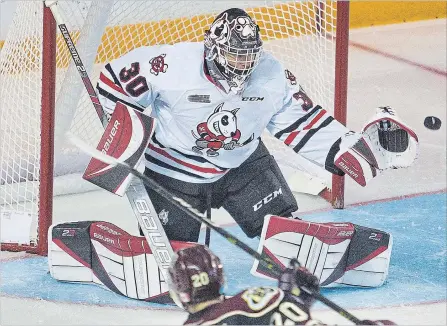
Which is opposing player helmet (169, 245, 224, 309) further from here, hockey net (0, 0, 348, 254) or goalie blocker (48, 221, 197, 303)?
hockey net (0, 0, 348, 254)

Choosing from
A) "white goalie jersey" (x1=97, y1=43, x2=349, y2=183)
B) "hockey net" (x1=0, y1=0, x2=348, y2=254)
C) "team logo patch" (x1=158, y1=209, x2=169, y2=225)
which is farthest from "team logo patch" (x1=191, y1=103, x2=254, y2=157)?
"hockey net" (x1=0, y1=0, x2=348, y2=254)

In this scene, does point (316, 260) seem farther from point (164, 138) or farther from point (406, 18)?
point (406, 18)

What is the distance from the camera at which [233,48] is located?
402 cm

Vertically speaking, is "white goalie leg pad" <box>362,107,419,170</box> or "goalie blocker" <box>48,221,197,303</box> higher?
"white goalie leg pad" <box>362,107,419,170</box>

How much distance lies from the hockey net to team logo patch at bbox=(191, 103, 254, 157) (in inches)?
24.8

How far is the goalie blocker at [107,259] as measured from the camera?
13.9 ft

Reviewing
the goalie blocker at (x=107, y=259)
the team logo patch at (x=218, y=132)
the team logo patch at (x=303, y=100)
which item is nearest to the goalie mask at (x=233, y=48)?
the team logo patch at (x=218, y=132)

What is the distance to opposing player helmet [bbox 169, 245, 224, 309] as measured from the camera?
9.80 ft

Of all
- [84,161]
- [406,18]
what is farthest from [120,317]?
[406,18]

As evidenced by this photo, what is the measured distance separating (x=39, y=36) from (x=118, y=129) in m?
0.68

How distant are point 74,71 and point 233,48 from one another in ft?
3.49

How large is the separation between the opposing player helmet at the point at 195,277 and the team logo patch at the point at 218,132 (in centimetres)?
117

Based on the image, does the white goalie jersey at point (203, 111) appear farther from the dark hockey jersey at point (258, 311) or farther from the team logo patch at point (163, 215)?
the dark hockey jersey at point (258, 311)

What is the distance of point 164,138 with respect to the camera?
4301mm
